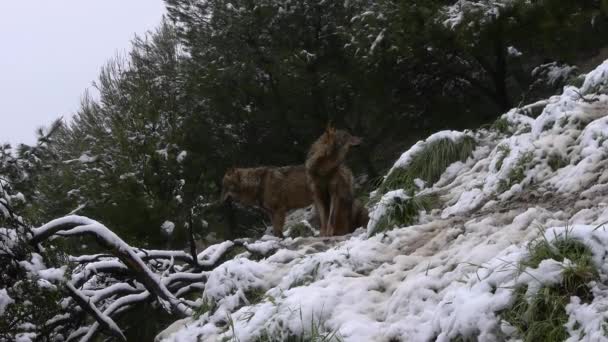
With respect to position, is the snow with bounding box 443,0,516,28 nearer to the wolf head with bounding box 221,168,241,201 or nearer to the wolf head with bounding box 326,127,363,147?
the wolf head with bounding box 221,168,241,201

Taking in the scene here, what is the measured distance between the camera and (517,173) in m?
5.64

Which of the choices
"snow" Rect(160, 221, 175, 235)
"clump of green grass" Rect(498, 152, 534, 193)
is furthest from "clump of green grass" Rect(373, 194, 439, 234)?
"snow" Rect(160, 221, 175, 235)

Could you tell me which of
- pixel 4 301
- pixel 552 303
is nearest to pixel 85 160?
pixel 4 301

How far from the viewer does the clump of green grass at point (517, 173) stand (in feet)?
18.4

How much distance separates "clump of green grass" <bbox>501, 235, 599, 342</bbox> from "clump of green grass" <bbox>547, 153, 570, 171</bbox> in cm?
243

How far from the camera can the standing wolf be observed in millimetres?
7840

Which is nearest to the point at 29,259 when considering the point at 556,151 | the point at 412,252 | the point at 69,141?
Answer: the point at 412,252

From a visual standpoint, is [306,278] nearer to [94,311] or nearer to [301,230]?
[94,311]

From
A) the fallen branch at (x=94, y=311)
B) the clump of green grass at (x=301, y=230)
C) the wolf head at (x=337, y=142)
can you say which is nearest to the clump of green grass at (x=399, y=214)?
the wolf head at (x=337, y=142)

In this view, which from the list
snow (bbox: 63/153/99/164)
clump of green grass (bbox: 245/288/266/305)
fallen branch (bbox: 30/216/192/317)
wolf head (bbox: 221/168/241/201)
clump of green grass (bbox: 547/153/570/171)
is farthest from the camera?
snow (bbox: 63/153/99/164)

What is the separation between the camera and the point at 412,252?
15.8ft

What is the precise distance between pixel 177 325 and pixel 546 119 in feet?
11.5

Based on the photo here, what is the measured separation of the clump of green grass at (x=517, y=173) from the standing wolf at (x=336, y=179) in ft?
7.73

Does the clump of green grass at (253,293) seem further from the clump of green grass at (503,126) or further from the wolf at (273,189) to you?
the wolf at (273,189)
